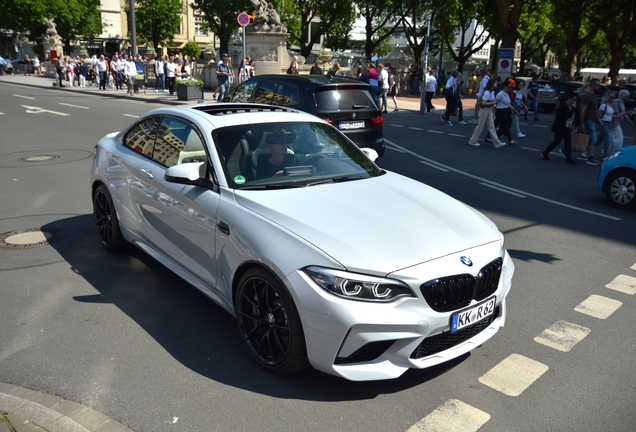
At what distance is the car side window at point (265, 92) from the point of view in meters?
11.6

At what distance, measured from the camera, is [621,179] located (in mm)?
9422

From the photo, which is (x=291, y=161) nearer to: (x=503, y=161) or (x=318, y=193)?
(x=318, y=193)

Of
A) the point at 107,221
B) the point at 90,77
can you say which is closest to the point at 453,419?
the point at 107,221

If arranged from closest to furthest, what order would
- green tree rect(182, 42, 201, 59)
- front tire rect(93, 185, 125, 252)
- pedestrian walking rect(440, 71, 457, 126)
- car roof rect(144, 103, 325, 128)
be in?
car roof rect(144, 103, 325, 128) < front tire rect(93, 185, 125, 252) < pedestrian walking rect(440, 71, 457, 126) < green tree rect(182, 42, 201, 59)

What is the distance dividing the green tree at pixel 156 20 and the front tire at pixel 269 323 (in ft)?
265

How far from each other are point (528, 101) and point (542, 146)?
31.1 ft

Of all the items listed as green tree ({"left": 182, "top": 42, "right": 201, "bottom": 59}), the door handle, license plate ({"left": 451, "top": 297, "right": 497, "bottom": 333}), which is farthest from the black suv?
green tree ({"left": 182, "top": 42, "right": 201, "bottom": 59})

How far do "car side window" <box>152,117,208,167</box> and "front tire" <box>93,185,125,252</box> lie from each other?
101 cm

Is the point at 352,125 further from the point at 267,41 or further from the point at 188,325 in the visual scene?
the point at 267,41

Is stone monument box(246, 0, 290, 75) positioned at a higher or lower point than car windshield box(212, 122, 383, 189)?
higher

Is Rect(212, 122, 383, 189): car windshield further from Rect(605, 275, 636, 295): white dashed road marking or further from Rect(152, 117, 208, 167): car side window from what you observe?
Rect(605, 275, 636, 295): white dashed road marking

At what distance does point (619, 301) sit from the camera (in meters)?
5.60

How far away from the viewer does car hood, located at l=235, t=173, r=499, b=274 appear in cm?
368

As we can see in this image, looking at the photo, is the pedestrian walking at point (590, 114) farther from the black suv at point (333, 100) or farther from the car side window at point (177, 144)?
the car side window at point (177, 144)
